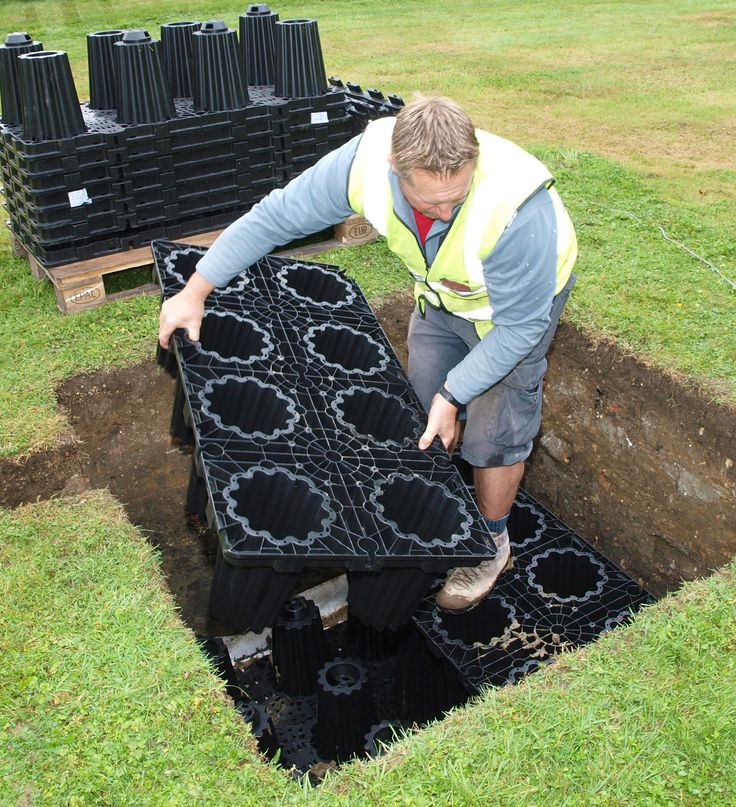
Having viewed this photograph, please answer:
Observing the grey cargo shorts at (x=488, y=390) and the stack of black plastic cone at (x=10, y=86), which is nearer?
the grey cargo shorts at (x=488, y=390)

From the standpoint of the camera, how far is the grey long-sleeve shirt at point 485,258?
8.48 feet

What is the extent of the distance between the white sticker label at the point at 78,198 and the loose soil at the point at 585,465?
3.33ft

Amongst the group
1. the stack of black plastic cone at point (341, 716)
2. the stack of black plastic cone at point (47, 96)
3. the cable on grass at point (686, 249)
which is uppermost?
the stack of black plastic cone at point (47, 96)

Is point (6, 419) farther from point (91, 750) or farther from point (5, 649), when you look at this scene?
point (91, 750)

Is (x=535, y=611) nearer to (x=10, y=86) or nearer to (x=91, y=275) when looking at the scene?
(x=91, y=275)

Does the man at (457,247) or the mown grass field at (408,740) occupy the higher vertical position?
the man at (457,247)

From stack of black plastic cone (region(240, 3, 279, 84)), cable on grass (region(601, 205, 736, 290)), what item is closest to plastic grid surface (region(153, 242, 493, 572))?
stack of black plastic cone (region(240, 3, 279, 84))

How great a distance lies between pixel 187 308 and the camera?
10.2ft

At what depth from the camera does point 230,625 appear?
2.96 metres

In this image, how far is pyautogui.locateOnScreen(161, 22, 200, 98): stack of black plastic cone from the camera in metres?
5.14

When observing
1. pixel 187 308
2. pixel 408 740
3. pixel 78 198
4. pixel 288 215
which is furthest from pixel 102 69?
pixel 408 740

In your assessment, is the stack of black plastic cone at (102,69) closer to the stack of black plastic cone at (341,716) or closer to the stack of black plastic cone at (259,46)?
the stack of black plastic cone at (259,46)

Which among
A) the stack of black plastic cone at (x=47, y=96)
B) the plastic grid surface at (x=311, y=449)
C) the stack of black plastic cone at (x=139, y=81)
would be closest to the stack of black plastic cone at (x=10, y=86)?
the stack of black plastic cone at (x=47, y=96)

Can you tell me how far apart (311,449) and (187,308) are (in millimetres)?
723
